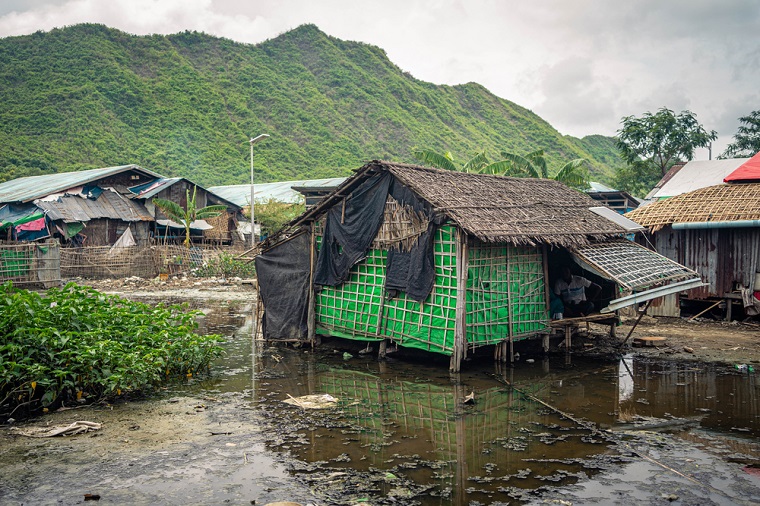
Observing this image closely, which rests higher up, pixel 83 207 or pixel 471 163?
pixel 471 163

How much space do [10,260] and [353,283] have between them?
13279 mm

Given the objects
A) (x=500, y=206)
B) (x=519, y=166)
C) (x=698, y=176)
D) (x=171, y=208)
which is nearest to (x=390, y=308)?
(x=500, y=206)

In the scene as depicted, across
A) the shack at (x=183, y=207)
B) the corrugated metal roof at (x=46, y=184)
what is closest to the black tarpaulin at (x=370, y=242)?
the shack at (x=183, y=207)

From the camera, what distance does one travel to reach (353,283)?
12.0m

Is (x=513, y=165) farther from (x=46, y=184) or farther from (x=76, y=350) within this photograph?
(x=46, y=184)

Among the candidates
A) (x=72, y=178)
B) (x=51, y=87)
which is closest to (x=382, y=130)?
(x=51, y=87)

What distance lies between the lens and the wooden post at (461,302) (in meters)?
10.1

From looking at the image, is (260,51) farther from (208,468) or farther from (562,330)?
(208,468)

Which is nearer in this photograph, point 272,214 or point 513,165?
point 513,165

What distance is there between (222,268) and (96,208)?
21.6ft

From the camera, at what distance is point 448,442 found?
23.1 ft

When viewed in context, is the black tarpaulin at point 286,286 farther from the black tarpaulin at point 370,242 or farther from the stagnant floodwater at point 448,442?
the stagnant floodwater at point 448,442

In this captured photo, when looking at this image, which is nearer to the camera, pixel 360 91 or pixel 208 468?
pixel 208 468

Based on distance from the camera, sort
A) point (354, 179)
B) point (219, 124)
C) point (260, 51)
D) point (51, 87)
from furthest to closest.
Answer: point (260, 51) < point (219, 124) < point (51, 87) < point (354, 179)
